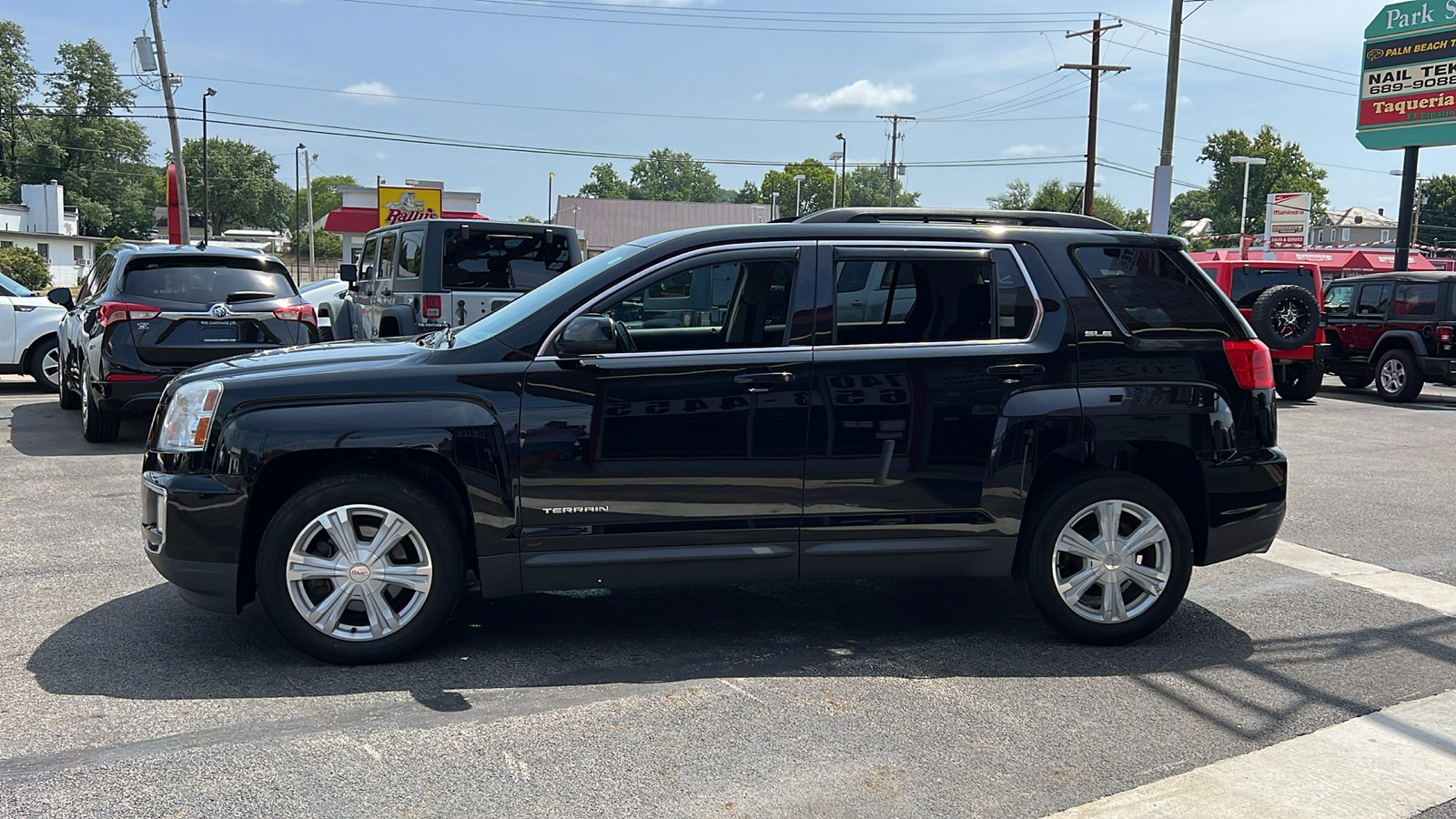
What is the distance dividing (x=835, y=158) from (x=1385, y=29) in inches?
2243

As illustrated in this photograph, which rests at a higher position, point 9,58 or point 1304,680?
point 9,58

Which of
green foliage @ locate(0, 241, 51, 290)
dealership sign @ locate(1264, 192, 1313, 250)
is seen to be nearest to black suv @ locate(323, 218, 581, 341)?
green foliage @ locate(0, 241, 51, 290)

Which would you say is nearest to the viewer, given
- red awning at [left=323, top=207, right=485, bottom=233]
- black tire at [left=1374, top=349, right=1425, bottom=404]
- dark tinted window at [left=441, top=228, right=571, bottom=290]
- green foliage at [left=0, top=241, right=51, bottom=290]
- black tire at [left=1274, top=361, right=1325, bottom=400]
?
dark tinted window at [left=441, top=228, right=571, bottom=290]

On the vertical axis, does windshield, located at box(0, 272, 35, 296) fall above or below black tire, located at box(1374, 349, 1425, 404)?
above

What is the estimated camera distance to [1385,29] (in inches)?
1023

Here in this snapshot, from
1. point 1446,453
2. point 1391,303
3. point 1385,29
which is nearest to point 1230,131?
point 1385,29

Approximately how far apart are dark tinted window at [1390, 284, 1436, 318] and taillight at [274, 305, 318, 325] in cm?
1575

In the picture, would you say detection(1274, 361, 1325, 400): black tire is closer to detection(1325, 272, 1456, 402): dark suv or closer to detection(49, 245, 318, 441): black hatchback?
detection(1325, 272, 1456, 402): dark suv

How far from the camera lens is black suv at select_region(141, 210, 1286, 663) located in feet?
14.5

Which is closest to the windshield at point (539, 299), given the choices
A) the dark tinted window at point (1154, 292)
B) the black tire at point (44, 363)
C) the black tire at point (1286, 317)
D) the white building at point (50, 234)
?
the dark tinted window at point (1154, 292)

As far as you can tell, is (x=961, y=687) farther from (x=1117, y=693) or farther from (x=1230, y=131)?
(x=1230, y=131)

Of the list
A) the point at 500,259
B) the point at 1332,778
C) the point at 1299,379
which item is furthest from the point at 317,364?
the point at 1299,379

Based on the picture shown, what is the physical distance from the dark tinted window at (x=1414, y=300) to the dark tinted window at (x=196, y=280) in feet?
52.6

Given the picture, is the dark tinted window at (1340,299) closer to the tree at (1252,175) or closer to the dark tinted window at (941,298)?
the dark tinted window at (941,298)
